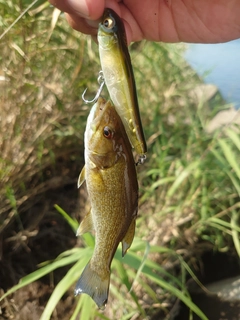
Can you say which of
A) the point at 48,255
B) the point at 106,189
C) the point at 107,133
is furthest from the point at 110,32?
the point at 48,255

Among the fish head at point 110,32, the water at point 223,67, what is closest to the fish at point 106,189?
the fish head at point 110,32

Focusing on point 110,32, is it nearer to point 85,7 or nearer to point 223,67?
point 85,7

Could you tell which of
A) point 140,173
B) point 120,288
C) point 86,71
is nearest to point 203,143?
point 140,173

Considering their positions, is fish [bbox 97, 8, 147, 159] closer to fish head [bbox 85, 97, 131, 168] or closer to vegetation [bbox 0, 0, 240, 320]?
fish head [bbox 85, 97, 131, 168]

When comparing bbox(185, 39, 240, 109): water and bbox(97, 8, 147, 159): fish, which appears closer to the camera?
bbox(97, 8, 147, 159): fish

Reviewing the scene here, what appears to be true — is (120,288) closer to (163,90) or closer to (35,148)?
(35,148)

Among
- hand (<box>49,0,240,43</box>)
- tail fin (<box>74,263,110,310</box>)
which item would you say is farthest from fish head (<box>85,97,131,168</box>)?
hand (<box>49,0,240,43</box>)
